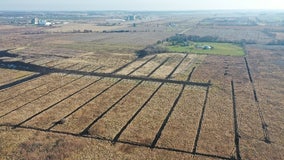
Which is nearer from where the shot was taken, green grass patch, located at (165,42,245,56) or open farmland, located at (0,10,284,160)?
open farmland, located at (0,10,284,160)

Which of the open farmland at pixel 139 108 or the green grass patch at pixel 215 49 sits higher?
the green grass patch at pixel 215 49

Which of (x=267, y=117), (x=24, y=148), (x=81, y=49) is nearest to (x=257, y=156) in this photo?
(x=267, y=117)

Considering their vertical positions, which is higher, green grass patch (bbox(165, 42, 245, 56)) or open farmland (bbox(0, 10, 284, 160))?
green grass patch (bbox(165, 42, 245, 56))

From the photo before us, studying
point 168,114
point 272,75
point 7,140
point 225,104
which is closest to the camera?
point 7,140

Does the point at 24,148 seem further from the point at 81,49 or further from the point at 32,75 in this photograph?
the point at 81,49

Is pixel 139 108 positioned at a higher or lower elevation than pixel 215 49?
lower

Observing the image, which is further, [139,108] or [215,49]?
[215,49]

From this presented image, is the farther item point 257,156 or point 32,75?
point 32,75

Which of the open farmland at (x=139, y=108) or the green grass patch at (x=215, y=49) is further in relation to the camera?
the green grass patch at (x=215, y=49)
